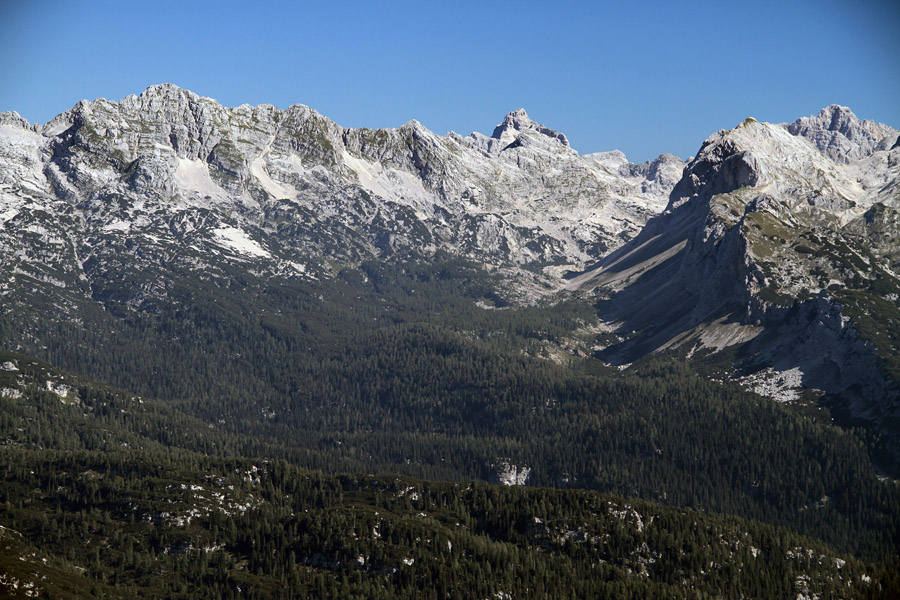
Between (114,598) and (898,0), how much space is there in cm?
16732

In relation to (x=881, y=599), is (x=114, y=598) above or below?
below

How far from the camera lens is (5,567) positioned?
189750 millimetres

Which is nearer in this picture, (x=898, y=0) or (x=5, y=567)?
(x=898, y=0)

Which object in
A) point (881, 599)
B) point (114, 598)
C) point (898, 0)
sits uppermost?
point (898, 0)

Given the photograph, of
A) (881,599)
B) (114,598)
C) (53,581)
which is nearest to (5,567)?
(53,581)

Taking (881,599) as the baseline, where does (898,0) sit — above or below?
above

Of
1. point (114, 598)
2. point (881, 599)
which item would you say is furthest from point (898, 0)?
point (114, 598)

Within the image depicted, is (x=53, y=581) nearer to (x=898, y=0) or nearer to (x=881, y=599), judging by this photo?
(x=881, y=599)

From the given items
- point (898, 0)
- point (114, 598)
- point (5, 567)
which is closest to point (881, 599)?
point (898, 0)

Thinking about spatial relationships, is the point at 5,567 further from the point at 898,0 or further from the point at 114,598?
the point at 898,0

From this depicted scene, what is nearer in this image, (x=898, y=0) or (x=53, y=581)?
(x=898, y=0)

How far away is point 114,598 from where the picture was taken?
199250 millimetres

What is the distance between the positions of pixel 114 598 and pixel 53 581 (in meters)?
12.2

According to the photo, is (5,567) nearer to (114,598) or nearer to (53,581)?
(53,581)
